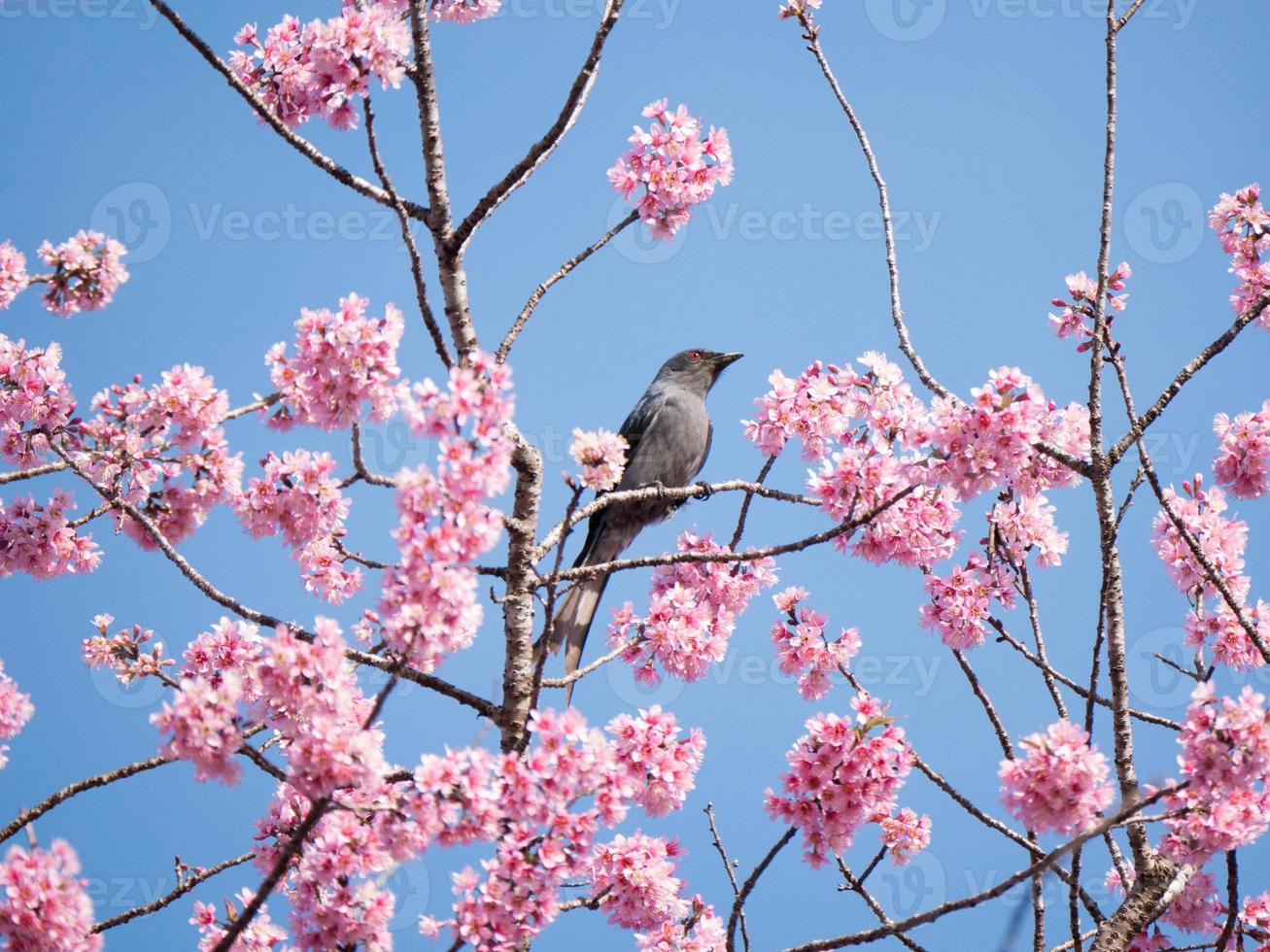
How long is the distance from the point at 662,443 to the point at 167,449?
343cm

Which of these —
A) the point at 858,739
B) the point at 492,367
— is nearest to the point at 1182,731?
the point at 858,739

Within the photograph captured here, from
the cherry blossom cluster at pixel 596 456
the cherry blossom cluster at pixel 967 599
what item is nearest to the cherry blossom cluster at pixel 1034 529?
the cherry blossom cluster at pixel 967 599

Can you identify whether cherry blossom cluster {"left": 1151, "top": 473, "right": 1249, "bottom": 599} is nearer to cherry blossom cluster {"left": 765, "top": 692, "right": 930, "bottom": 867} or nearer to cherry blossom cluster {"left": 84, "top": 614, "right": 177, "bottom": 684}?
cherry blossom cluster {"left": 765, "top": 692, "right": 930, "bottom": 867}

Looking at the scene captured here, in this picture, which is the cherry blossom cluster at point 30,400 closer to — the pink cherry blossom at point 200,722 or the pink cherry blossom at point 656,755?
the pink cherry blossom at point 200,722

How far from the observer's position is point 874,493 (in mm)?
3797

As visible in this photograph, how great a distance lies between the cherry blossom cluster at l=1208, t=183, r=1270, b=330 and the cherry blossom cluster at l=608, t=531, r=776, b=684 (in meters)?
2.38

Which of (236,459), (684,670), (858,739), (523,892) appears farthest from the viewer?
(684,670)

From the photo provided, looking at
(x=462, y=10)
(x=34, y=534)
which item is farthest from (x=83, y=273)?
(x=462, y=10)

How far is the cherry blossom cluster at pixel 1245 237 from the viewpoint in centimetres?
479

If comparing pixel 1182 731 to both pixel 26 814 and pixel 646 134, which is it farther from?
pixel 26 814

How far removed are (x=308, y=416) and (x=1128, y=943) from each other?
9.73 ft

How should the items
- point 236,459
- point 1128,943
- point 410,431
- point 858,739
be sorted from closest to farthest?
point 410,431 → point 858,739 → point 1128,943 → point 236,459

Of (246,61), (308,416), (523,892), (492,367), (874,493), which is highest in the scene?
(246,61)

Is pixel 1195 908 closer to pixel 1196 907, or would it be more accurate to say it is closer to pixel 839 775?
pixel 1196 907
